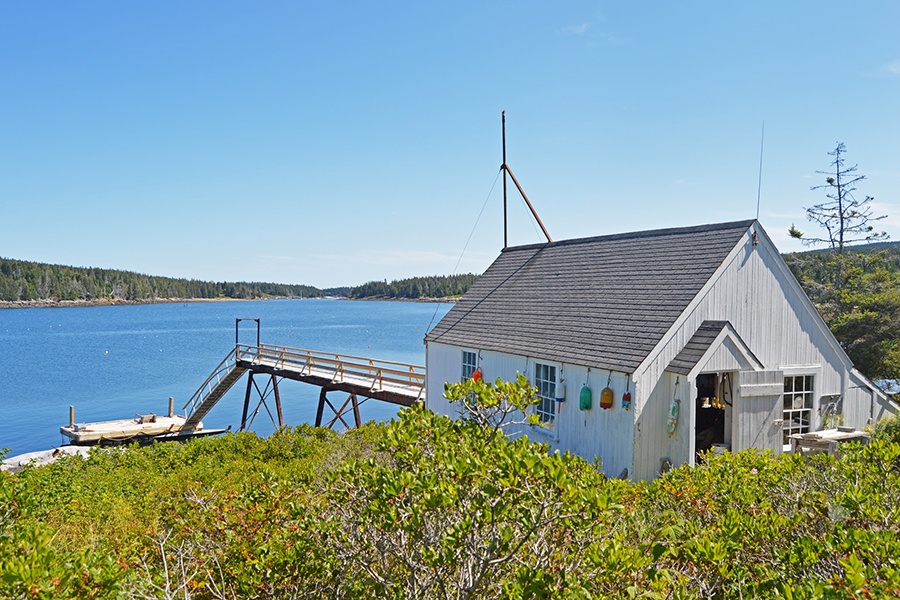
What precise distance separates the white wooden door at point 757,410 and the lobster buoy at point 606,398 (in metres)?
2.21

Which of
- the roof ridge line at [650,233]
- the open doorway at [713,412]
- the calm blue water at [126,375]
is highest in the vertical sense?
the roof ridge line at [650,233]

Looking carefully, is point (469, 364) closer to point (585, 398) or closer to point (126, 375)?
point (585, 398)

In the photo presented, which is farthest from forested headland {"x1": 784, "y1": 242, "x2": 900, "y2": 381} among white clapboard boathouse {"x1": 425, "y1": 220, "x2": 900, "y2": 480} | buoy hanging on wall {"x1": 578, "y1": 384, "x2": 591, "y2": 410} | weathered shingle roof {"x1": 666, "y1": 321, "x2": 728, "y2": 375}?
buoy hanging on wall {"x1": 578, "y1": 384, "x2": 591, "y2": 410}

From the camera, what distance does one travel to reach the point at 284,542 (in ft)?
16.6

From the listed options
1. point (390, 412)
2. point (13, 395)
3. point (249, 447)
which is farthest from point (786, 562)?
point (13, 395)

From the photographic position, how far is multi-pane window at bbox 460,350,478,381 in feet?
52.6

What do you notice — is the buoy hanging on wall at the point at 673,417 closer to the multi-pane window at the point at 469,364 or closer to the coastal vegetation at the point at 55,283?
the multi-pane window at the point at 469,364

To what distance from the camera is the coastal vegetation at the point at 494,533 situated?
3.63 m

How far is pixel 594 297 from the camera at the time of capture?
1447cm

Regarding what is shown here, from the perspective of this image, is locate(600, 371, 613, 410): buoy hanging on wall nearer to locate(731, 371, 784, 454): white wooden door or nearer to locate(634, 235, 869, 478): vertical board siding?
locate(634, 235, 869, 478): vertical board siding

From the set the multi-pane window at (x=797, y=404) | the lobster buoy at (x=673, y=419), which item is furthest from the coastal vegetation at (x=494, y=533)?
the multi-pane window at (x=797, y=404)

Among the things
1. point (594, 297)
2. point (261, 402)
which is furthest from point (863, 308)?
point (261, 402)

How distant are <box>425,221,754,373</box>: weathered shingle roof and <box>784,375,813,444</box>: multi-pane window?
326 cm

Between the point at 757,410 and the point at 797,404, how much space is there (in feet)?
6.99
